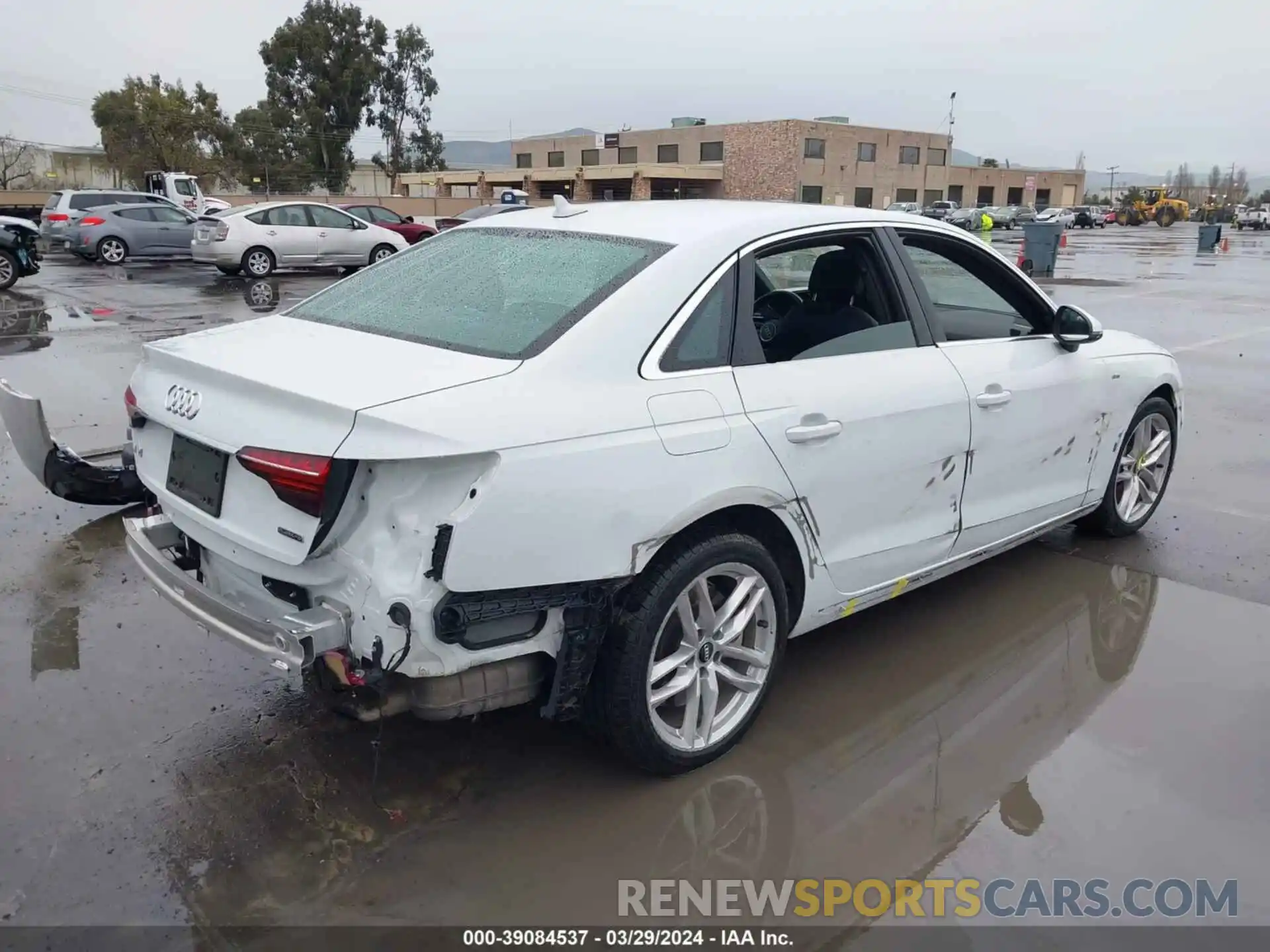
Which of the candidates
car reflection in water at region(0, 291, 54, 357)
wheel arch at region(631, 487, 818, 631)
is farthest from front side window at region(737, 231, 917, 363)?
car reflection in water at region(0, 291, 54, 357)

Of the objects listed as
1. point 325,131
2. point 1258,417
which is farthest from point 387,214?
point 325,131

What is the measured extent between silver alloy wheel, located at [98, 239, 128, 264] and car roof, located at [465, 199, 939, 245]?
2194cm

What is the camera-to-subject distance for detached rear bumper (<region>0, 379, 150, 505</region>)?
445 centimetres

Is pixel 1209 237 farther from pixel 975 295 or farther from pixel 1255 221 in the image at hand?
pixel 1255 221

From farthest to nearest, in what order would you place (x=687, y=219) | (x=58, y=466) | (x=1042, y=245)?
1. (x=1042, y=245)
2. (x=58, y=466)
3. (x=687, y=219)

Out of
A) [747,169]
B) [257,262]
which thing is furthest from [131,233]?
[747,169]

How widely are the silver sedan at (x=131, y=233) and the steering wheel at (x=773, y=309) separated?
70.3ft

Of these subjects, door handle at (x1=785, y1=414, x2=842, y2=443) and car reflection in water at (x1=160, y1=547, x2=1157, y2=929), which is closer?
car reflection in water at (x1=160, y1=547, x2=1157, y2=929)

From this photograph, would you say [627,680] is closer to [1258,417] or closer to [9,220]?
[1258,417]

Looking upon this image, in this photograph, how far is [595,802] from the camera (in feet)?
9.98

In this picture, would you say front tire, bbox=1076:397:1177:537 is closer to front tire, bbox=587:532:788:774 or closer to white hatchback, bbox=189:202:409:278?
front tire, bbox=587:532:788:774

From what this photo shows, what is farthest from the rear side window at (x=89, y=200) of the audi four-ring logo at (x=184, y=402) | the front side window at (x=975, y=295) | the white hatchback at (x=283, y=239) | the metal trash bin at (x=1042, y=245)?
the front side window at (x=975, y=295)

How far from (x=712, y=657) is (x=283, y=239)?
1873 cm

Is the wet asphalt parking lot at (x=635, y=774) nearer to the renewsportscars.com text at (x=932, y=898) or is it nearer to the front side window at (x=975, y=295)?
the renewsportscars.com text at (x=932, y=898)
